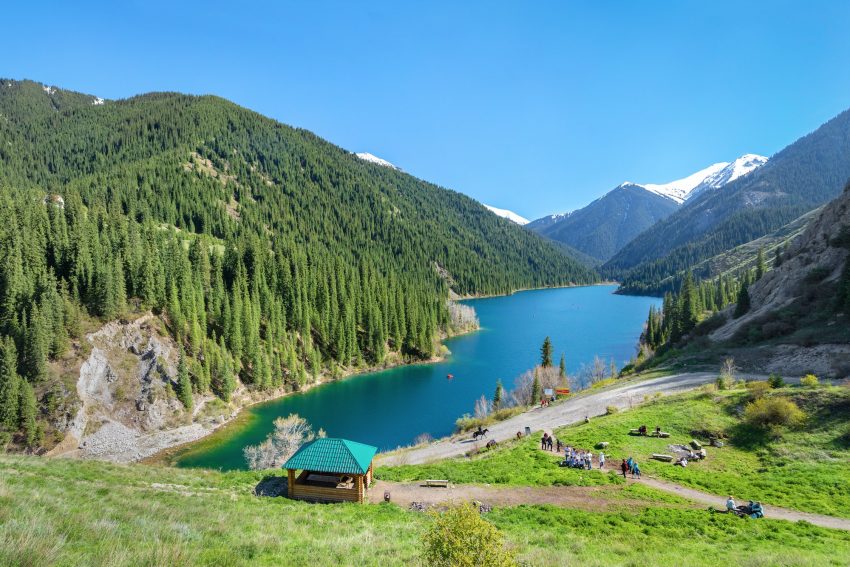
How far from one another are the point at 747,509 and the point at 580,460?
11300 millimetres

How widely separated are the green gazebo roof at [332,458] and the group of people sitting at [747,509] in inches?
774

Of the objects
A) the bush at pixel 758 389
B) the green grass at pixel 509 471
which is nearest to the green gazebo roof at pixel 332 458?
the green grass at pixel 509 471

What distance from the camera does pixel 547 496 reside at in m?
25.8

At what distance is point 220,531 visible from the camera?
50.0 feet

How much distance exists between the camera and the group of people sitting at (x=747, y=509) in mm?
20672

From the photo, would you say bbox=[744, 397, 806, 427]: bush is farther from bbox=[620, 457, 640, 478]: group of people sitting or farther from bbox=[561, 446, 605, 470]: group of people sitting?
bbox=[561, 446, 605, 470]: group of people sitting

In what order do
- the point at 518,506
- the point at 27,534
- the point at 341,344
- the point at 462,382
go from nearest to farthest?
1. the point at 27,534
2. the point at 518,506
3. the point at 462,382
4. the point at 341,344

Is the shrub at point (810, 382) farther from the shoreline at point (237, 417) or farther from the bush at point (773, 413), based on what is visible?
the shoreline at point (237, 417)

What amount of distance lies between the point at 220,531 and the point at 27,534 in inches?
311

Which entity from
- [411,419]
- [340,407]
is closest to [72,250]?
[340,407]

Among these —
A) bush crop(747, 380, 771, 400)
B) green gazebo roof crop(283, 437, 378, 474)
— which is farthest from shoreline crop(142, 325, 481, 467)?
bush crop(747, 380, 771, 400)

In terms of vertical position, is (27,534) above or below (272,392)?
above

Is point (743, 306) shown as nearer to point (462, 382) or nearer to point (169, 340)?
point (462, 382)

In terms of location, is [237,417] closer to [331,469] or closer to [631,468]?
[331,469]
